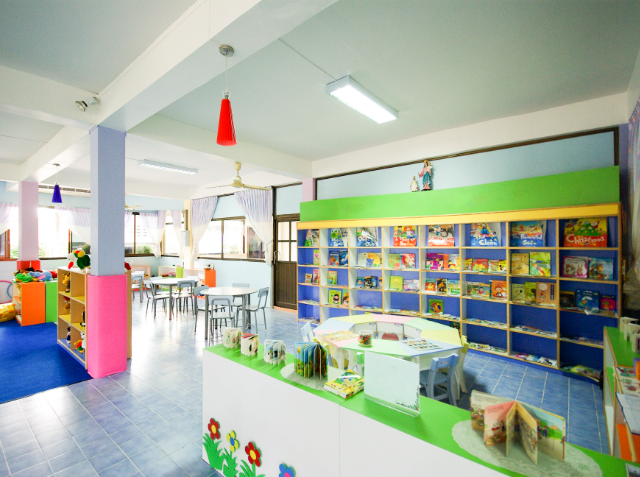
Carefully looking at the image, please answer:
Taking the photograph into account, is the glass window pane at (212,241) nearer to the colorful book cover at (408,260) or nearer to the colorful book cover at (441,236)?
the colorful book cover at (408,260)

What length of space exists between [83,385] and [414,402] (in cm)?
417

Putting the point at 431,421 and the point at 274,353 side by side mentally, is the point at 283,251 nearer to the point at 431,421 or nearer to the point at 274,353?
the point at 274,353

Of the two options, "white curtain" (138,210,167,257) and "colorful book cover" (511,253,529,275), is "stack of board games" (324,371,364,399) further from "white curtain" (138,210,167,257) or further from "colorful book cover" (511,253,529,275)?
A: "white curtain" (138,210,167,257)

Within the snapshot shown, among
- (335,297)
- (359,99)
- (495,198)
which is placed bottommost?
(335,297)

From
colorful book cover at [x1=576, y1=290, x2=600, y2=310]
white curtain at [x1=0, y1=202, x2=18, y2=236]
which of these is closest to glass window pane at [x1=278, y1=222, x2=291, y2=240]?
colorful book cover at [x1=576, y1=290, x2=600, y2=310]

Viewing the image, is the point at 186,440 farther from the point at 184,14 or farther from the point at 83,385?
the point at 184,14

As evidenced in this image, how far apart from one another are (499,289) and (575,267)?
3.13 ft

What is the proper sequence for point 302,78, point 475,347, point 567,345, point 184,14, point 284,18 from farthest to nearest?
1. point 475,347
2. point 567,345
3. point 302,78
4. point 184,14
5. point 284,18

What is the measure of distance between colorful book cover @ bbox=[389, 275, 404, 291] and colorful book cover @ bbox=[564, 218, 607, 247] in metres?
2.42

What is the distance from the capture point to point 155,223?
39.0ft

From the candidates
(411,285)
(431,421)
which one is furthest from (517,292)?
(431,421)

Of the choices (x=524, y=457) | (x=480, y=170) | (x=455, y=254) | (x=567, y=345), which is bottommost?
(x=567, y=345)

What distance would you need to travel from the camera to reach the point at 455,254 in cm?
506

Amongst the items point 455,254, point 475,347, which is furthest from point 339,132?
point 475,347
